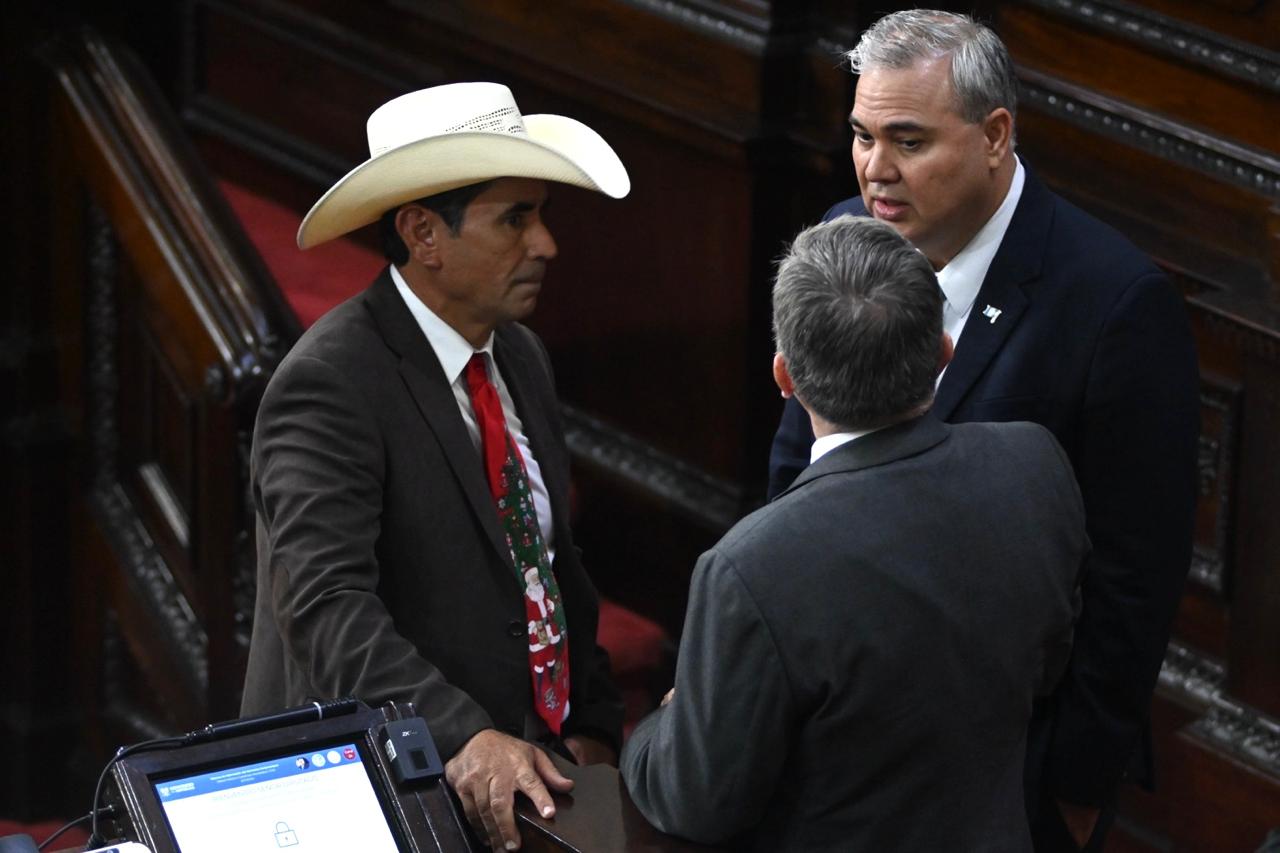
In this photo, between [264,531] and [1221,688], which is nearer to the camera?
[264,531]

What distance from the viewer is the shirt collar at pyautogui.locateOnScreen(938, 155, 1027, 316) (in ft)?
9.24

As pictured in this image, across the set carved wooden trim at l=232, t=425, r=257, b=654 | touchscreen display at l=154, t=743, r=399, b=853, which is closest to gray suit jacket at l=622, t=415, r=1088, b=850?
touchscreen display at l=154, t=743, r=399, b=853

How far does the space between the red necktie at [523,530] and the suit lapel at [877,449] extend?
74cm

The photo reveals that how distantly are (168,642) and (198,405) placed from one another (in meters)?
0.71

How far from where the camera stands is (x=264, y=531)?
9.34ft

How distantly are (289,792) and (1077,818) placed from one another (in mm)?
1171

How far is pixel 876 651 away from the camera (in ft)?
7.14

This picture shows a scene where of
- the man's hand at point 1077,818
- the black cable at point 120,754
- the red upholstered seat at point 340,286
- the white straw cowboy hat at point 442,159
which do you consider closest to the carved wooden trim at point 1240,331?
the man's hand at point 1077,818

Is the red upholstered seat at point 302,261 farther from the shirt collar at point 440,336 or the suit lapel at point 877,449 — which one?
the suit lapel at point 877,449

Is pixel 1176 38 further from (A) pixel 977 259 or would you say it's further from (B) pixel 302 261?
(B) pixel 302 261

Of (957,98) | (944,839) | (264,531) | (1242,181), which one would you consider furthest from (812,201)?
(944,839)

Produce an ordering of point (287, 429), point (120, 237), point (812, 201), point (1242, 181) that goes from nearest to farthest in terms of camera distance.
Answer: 1. point (287, 429)
2. point (1242, 181)
3. point (812, 201)
4. point (120, 237)

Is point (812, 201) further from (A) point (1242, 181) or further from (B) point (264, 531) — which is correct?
(B) point (264, 531)

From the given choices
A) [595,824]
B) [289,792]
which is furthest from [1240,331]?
[289,792]
